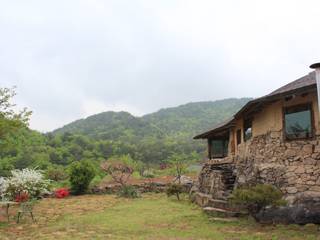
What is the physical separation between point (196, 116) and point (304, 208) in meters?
60.2

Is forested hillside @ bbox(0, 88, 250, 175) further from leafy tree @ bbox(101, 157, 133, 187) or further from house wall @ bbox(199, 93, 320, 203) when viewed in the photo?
house wall @ bbox(199, 93, 320, 203)

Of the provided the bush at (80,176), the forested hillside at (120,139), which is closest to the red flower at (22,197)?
the forested hillside at (120,139)

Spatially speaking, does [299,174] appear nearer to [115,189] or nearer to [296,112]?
[296,112]

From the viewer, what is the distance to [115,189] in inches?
894

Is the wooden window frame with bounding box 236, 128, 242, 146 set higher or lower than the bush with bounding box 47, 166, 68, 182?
higher

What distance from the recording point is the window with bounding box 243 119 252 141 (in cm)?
1421

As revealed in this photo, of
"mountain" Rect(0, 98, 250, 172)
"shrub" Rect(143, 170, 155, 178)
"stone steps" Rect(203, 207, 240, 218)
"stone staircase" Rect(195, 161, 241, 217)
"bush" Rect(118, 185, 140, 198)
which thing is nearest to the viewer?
"stone steps" Rect(203, 207, 240, 218)

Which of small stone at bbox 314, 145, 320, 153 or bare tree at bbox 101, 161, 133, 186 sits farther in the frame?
bare tree at bbox 101, 161, 133, 186

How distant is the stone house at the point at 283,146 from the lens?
1040cm

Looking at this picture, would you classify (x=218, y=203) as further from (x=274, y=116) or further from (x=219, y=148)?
(x=219, y=148)

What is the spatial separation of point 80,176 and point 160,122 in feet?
153

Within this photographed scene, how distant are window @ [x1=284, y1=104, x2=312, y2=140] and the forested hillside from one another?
31.9ft

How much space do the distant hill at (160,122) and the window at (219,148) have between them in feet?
104

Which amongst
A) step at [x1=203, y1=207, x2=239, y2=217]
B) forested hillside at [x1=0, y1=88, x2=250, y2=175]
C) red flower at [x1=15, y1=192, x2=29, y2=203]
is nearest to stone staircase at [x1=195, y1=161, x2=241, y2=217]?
step at [x1=203, y1=207, x2=239, y2=217]
